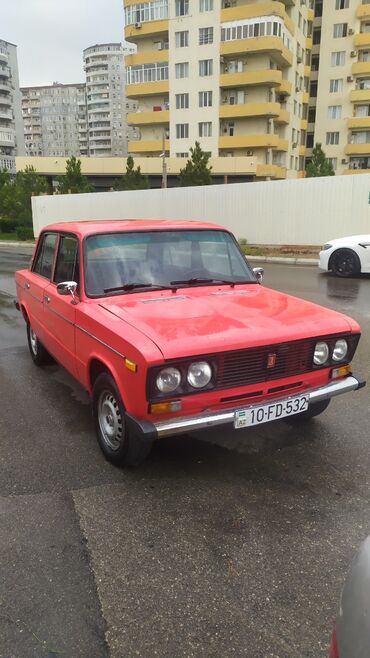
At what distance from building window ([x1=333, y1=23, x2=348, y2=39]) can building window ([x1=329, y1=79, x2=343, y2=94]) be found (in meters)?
4.68

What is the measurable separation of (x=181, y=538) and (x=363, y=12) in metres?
63.7

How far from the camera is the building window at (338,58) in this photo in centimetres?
5591

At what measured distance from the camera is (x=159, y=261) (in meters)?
4.35

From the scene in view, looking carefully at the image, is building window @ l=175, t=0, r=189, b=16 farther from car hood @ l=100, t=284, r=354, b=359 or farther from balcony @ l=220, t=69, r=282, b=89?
car hood @ l=100, t=284, r=354, b=359

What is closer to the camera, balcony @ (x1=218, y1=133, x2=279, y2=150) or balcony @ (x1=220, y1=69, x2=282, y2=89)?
balcony @ (x1=220, y1=69, x2=282, y2=89)

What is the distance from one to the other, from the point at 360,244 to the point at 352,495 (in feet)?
35.3

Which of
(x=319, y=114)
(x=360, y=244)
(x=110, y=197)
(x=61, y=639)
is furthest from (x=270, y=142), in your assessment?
(x=61, y=639)

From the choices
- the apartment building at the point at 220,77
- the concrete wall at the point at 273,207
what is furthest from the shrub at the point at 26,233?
the apartment building at the point at 220,77

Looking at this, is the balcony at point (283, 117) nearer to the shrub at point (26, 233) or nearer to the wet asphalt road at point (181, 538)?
the shrub at point (26, 233)

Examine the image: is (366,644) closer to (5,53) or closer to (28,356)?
(28,356)

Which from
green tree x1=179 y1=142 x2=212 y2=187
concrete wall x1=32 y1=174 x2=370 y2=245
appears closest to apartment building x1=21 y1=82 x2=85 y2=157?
green tree x1=179 y1=142 x2=212 y2=187

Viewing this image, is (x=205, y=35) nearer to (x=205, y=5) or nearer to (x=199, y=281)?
(x=205, y=5)

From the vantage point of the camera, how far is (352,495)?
3195mm

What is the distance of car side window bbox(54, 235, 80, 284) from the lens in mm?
4324
